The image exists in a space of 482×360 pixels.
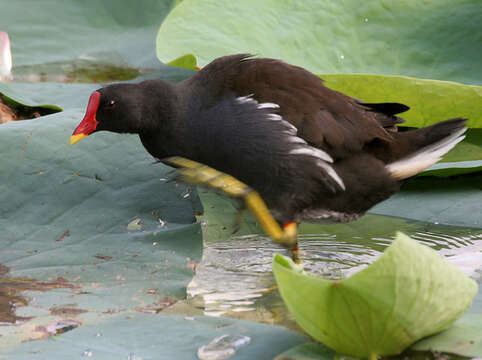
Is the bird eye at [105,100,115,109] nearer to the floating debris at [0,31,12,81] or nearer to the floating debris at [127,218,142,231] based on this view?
the floating debris at [127,218,142,231]

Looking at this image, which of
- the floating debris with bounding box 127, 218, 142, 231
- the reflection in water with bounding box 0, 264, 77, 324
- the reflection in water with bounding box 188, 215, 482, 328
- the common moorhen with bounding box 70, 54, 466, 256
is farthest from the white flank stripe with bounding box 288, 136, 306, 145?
the reflection in water with bounding box 0, 264, 77, 324

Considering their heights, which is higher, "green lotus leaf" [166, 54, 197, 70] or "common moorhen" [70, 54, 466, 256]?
"green lotus leaf" [166, 54, 197, 70]

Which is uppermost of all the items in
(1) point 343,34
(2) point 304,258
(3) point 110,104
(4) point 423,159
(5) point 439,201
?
(1) point 343,34

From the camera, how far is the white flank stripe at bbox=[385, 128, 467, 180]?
1.90 m

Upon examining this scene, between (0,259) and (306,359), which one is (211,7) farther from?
(306,359)

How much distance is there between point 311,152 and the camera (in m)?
1.84

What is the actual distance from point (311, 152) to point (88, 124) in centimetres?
57

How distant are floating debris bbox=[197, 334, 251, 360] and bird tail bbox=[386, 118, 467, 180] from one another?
0.94m

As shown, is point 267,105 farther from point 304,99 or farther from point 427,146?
point 427,146

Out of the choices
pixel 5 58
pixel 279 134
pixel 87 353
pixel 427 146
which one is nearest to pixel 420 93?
pixel 427 146

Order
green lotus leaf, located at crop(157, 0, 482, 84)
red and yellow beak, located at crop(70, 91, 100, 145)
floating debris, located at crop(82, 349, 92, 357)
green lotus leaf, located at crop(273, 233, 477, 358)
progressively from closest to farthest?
1. green lotus leaf, located at crop(273, 233, 477, 358)
2. floating debris, located at crop(82, 349, 92, 357)
3. red and yellow beak, located at crop(70, 91, 100, 145)
4. green lotus leaf, located at crop(157, 0, 482, 84)

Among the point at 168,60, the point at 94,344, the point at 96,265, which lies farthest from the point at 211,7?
the point at 94,344

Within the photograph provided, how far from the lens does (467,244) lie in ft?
5.75

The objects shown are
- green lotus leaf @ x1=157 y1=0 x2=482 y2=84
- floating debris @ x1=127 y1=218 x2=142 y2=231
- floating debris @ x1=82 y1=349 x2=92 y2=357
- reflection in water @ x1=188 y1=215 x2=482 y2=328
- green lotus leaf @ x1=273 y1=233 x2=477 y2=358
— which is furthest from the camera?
green lotus leaf @ x1=157 y1=0 x2=482 y2=84
